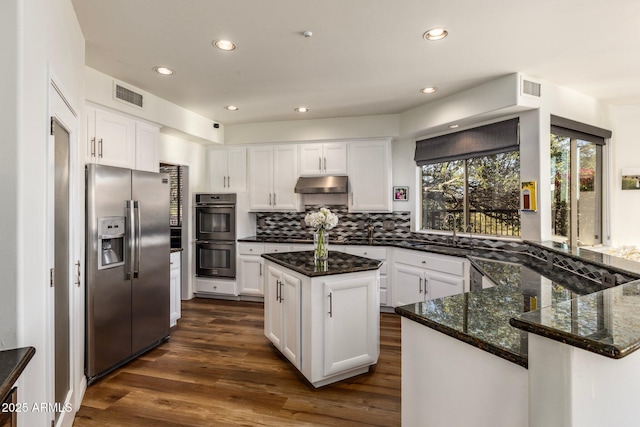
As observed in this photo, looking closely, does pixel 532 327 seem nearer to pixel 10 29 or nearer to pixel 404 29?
pixel 10 29

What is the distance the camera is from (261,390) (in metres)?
2.51

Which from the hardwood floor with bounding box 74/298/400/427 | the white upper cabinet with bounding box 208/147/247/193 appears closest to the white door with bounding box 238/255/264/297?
the white upper cabinet with bounding box 208/147/247/193

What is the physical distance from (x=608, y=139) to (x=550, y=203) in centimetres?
175

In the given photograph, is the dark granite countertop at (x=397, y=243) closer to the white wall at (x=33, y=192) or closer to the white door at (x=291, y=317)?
the white door at (x=291, y=317)

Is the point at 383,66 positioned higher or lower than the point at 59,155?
higher

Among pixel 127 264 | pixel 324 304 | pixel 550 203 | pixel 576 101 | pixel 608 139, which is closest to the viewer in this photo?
pixel 324 304

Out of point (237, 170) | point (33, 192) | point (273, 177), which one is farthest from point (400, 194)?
point (33, 192)

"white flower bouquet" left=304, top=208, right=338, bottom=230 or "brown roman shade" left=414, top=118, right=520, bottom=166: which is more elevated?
"brown roman shade" left=414, top=118, right=520, bottom=166

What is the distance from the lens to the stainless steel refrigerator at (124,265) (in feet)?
8.59

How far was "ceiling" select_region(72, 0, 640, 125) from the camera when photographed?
6.97 ft

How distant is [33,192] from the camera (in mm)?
1405

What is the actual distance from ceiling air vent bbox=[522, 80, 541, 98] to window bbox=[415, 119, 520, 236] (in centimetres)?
32

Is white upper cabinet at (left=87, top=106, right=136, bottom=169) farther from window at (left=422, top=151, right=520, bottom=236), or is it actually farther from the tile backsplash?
window at (left=422, top=151, right=520, bottom=236)

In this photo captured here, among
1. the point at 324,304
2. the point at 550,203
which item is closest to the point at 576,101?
the point at 550,203
